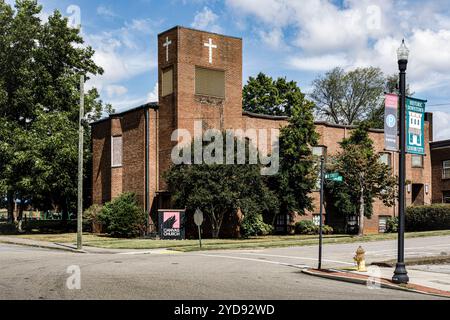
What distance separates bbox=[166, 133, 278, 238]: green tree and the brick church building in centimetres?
286

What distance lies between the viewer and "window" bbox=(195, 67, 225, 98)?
39781 mm

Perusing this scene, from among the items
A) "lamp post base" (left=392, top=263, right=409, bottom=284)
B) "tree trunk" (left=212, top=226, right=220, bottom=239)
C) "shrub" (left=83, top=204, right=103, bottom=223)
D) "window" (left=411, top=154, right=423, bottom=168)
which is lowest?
"tree trunk" (left=212, top=226, right=220, bottom=239)

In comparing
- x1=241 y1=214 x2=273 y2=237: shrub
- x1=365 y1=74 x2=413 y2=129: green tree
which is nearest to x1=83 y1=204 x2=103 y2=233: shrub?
x1=241 y1=214 x2=273 y2=237: shrub

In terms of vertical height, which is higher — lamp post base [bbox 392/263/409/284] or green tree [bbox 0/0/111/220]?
green tree [bbox 0/0/111/220]

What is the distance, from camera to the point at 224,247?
29953mm

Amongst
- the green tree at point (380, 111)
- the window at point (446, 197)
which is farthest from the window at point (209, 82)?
the green tree at point (380, 111)

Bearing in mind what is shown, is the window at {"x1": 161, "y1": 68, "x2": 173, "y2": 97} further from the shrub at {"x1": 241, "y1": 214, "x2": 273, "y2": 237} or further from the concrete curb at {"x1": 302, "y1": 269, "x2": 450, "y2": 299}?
the concrete curb at {"x1": 302, "y1": 269, "x2": 450, "y2": 299}

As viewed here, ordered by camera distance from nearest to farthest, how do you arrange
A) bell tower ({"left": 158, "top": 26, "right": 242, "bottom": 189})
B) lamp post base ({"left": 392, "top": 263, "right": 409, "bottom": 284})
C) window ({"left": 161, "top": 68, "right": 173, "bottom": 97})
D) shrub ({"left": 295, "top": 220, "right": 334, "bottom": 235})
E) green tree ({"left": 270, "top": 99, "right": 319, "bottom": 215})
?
1. lamp post base ({"left": 392, "top": 263, "right": 409, "bottom": 284})
2. bell tower ({"left": 158, "top": 26, "right": 242, "bottom": 189})
3. window ({"left": 161, "top": 68, "right": 173, "bottom": 97})
4. green tree ({"left": 270, "top": 99, "right": 319, "bottom": 215})
5. shrub ({"left": 295, "top": 220, "right": 334, "bottom": 235})

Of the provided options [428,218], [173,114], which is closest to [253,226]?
[173,114]

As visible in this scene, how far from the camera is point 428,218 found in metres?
45.5

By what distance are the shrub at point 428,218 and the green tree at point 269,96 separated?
2594 centimetres

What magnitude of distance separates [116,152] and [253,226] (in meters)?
11.9

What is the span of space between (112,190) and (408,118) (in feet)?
96.5
